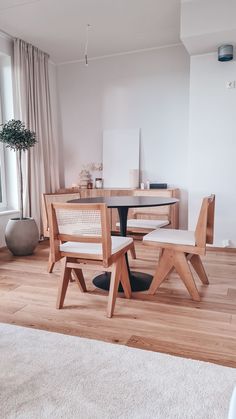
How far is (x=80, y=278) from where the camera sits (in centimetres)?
242

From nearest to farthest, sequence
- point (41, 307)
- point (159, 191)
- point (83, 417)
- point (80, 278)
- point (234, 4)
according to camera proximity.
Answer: point (83, 417), point (41, 307), point (80, 278), point (234, 4), point (159, 191)

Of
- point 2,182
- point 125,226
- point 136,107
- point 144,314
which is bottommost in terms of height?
point 144,314

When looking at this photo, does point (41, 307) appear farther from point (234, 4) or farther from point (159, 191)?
point (234, 4)

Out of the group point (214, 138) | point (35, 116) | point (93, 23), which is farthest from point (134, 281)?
point (93, 23)

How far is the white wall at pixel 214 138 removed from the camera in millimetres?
3502

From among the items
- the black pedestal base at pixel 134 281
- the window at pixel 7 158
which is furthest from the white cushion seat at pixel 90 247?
the window at pixel 7 158

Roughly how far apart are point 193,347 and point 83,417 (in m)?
0.73

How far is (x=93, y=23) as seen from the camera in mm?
3539

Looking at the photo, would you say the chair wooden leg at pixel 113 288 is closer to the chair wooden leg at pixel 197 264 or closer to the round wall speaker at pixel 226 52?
the chair wooden leg at pixel 197 264

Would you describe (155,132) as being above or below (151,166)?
above

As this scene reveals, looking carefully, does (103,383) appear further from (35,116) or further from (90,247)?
(35,116)

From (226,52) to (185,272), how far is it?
251 cm

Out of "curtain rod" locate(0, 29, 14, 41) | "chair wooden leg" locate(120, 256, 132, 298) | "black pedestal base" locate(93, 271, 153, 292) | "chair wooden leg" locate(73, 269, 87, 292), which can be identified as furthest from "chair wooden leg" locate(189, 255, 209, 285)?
"curtain rod" locate(0, 29, 14, 41)

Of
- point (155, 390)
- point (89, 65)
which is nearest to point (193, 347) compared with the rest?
point (155, 390)
